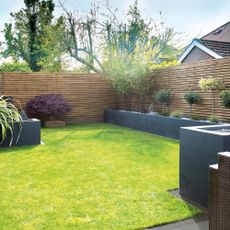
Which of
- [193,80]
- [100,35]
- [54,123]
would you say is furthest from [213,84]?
[100,35]

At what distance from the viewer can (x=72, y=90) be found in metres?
11.4

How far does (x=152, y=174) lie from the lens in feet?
14.1

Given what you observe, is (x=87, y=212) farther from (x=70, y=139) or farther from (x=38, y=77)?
(x=38, y=77)

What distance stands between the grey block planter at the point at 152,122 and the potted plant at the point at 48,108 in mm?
1957

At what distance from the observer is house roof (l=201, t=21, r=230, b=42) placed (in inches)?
712

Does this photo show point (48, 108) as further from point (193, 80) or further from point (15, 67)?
point (15, 67)

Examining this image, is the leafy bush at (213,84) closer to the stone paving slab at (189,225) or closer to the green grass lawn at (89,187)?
the green grass lawn at (89,187)

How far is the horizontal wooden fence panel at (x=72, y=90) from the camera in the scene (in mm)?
10594

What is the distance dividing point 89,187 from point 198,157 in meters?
1.49

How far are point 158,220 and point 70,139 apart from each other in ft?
16.8

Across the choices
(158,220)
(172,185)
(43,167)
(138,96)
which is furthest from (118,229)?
(138,96)

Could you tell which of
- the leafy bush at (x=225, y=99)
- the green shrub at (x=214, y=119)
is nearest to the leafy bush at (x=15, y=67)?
the green shrub at (x=214, y=119)

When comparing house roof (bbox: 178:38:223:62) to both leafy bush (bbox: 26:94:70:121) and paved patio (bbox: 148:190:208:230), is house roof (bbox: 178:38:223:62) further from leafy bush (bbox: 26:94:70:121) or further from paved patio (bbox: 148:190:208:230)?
paved patio (bbox: 148:190:208:230)

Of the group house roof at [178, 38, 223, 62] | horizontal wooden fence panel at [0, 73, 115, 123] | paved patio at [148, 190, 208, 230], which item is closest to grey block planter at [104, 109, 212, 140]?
horizontal wooden fence panel at [0, 73, 115, 123]
